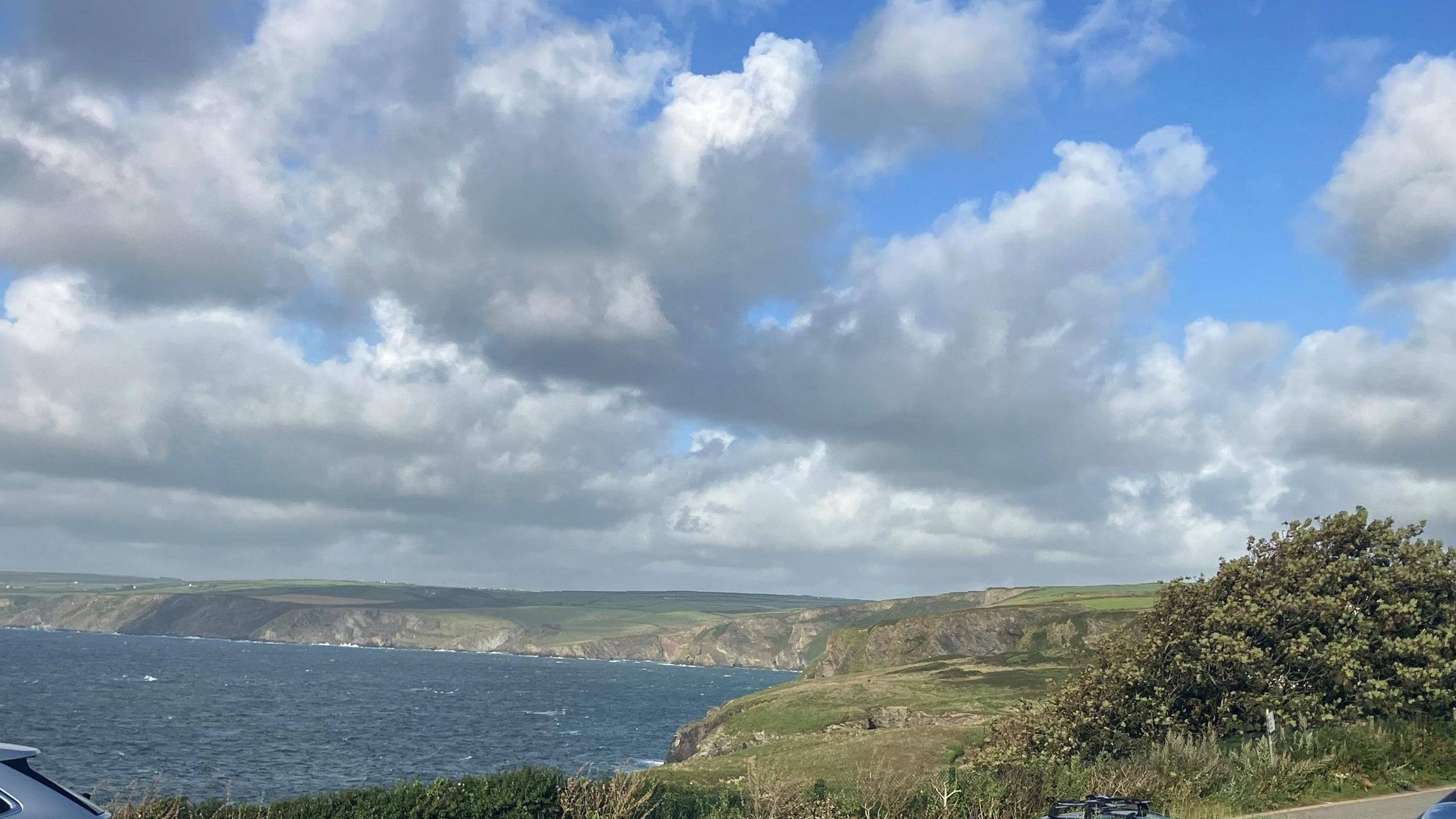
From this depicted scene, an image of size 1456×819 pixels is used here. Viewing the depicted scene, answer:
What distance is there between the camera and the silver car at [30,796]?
8.41 metres

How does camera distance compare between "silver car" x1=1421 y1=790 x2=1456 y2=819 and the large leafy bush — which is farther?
the large leafy bush

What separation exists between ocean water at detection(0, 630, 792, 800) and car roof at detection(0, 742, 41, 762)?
2795 centimetres

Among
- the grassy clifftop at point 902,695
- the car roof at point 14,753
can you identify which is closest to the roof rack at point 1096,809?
the grassy clifftop at point 902,695

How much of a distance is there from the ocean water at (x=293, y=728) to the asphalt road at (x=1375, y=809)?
30.2 meters

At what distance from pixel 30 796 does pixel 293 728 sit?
107533mm

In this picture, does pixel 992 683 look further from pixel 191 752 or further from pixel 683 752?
pixel 191 752

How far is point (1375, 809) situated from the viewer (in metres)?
20.0

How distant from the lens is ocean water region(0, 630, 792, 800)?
73.1 meters

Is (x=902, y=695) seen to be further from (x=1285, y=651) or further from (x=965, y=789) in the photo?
(x=965, y=789)

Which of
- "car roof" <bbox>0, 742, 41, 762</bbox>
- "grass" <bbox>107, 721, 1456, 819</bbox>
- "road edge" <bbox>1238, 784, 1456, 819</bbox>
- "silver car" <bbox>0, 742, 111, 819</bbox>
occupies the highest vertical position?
"car roof" <bbox>0, 742, 41, 762</bbox>

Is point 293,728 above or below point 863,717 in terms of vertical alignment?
below

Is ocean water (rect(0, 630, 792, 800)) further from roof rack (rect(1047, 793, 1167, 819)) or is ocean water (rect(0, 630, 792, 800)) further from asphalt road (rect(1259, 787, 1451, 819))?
asphalt road (rect(1259, 787, 1451, 819))

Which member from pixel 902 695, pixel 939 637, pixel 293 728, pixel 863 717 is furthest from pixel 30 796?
pixel 939 637

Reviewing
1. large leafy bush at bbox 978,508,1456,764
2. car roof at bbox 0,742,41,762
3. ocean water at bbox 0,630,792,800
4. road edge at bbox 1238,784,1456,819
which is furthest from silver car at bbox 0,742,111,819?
ocean water at bbox 0,630,792,800
